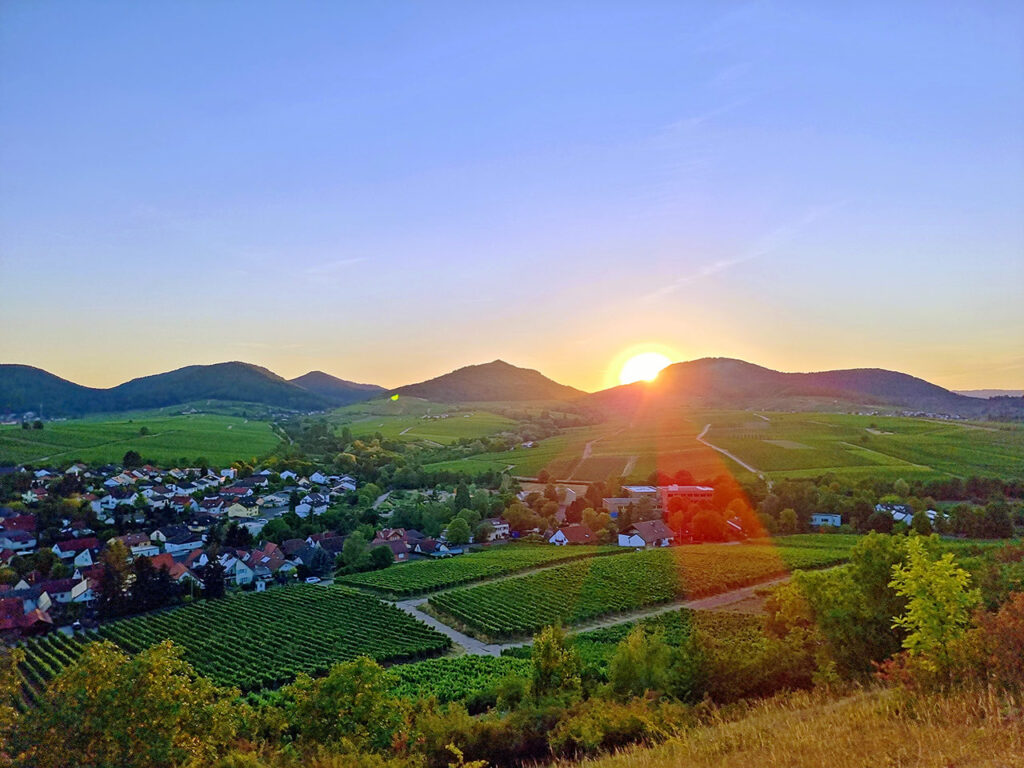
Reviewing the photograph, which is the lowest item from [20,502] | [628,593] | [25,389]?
[628,593]

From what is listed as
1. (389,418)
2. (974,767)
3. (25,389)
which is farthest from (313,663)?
(25,389)

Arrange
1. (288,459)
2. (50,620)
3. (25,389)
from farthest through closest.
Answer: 1. (25,389)
2. (288,459)
3. (50,620)

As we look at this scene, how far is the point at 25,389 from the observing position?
181375 millimetres

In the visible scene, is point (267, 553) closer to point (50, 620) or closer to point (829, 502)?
point (50, 620)

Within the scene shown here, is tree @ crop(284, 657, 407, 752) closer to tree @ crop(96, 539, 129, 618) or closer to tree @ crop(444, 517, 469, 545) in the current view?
tree @ crop(96, 539, 129, 618)

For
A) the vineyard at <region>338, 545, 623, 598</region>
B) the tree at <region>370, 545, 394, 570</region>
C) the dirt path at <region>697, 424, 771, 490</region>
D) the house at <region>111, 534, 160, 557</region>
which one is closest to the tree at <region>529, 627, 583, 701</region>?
the vineyard at <region>338, 545, 623, 598</region>

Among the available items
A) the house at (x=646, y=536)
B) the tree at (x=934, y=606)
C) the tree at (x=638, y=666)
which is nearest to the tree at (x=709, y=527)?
the house at (x=646, y=536)

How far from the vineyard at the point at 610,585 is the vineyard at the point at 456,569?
233 cm

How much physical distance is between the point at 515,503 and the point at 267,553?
25.7 meters

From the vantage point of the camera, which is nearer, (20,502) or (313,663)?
(313,663)

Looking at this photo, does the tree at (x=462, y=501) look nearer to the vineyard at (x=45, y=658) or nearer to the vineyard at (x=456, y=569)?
the vineyard at (x=456, y=569)

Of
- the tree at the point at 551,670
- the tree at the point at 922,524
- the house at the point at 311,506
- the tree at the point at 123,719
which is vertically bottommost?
the tree at the point at 922,524

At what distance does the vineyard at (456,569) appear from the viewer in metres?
45.1

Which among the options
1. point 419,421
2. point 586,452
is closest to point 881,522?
point 586,452
